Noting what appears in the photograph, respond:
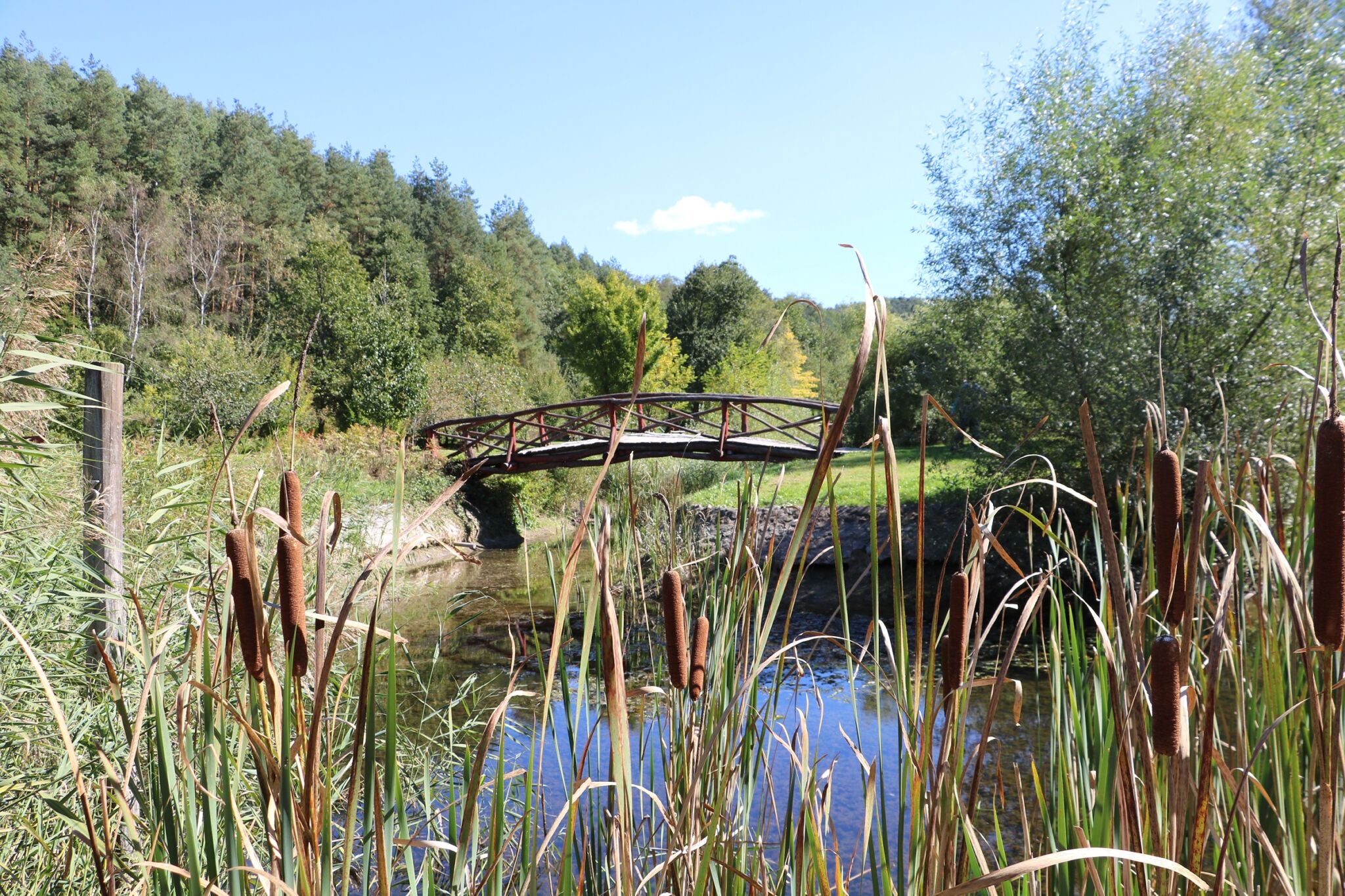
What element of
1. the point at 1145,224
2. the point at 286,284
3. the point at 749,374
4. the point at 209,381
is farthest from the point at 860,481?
the point at 286,284

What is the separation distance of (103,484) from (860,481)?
1838 centimetres

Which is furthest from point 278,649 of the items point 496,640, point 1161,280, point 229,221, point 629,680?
point 229,221

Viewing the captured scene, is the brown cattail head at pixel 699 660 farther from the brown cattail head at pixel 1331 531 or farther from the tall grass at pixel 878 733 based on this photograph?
the brown cattail head at pixel 1331 531

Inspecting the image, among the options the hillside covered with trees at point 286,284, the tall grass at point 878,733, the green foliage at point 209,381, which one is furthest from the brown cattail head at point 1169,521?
the hillside covered with trees at point 286,284

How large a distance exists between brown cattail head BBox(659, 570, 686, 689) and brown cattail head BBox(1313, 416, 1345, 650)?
1.58 feet

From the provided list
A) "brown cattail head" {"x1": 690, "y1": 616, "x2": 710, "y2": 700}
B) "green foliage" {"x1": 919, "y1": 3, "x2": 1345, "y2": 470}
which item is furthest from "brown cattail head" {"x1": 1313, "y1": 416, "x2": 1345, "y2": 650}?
"green foliage" {"x1": 919, "y1": 3, "x2": 1345, "y2": 470}

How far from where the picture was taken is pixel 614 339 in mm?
33312

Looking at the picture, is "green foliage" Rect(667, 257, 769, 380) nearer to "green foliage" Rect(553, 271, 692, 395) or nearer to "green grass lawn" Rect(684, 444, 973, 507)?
"green foliage" Rect(553, 271, 692, 395)

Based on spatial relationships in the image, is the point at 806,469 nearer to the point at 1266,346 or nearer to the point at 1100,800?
the point at 1266,346

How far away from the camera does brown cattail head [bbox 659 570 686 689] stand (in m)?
0.86

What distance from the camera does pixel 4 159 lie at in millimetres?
26078

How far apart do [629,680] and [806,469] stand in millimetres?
16472

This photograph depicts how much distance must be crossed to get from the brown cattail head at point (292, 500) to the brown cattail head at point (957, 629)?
0.52 meters

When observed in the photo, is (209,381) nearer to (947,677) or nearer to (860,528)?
(860,528)
